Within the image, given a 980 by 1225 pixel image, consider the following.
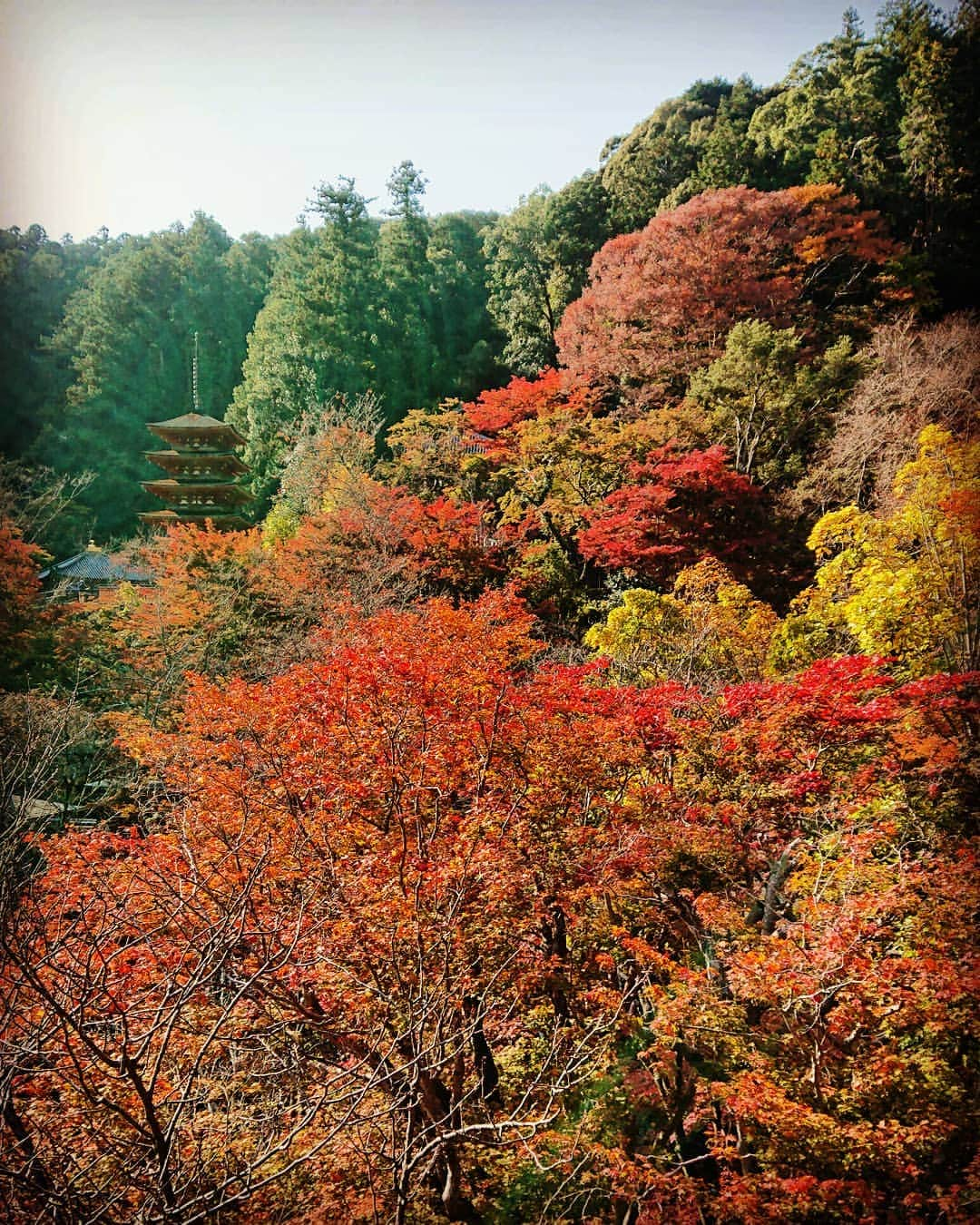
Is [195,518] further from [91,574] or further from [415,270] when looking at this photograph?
[415,270]

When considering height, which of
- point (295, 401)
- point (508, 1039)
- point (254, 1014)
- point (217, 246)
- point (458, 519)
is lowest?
point (508, 1039)

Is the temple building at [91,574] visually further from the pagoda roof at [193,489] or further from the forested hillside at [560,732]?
the pagoda roof at [193,489]

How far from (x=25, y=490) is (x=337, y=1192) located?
2193 cm

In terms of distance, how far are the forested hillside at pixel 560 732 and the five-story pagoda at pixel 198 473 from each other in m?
1.26

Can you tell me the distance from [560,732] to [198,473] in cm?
1358

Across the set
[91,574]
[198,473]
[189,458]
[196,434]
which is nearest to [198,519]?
[198,473]

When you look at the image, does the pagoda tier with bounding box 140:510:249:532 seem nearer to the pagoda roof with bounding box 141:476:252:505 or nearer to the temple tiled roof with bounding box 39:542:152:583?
the pagoda roof with bounding box 141:476:252:505

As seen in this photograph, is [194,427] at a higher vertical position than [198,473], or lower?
higher

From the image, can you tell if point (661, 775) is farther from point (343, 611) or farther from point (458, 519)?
point (458, 519)

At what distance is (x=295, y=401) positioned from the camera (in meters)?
20.0

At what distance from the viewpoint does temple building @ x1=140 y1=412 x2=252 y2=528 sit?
16344 mm

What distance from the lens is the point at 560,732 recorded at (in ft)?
22.4

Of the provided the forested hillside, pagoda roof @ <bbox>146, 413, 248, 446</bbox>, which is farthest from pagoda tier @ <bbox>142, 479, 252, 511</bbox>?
the forested hillside

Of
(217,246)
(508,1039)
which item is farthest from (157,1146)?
(217,246)
